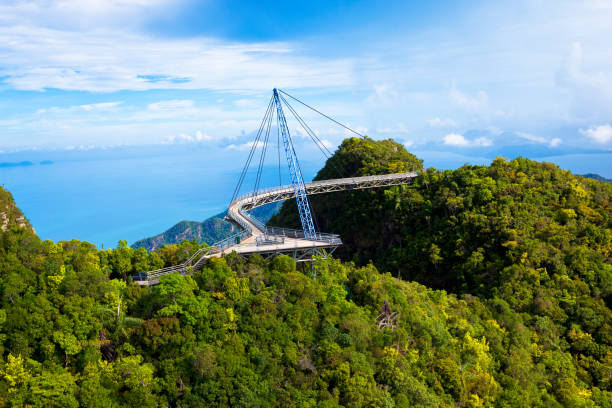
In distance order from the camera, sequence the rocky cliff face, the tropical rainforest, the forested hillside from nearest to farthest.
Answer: the tropical rainforest, the rocky cliff face, the forested hillside

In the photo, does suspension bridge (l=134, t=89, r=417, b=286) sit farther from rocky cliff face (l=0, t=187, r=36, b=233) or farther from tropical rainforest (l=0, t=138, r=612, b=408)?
rocky cliff face (l=0, t=187, r=36, b=233)

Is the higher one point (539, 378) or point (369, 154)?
point (369, 154)

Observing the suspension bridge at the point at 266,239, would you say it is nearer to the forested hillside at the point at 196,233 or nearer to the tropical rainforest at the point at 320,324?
the tropical rainforest at the point at 320,324

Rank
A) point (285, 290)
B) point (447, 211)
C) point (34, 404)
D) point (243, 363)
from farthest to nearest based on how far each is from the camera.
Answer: point (447, 211) → point (285, 290) → point (243, 363) → point (34, 404)

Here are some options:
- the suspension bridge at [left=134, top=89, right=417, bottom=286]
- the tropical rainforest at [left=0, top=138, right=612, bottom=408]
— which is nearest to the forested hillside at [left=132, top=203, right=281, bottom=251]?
the suspension bridge at [left=134, top=89, right=417, bottom=286]

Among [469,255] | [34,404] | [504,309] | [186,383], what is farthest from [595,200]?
[34,404]

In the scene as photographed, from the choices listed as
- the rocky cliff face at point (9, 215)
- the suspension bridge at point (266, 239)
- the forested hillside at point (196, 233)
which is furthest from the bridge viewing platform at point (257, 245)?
the forested hillside at point (196, 233)

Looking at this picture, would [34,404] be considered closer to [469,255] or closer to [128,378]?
[128,378]

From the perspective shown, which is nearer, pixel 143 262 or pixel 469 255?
pixel 143 262

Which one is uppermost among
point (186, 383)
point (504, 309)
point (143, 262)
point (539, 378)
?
point (143, 262)
